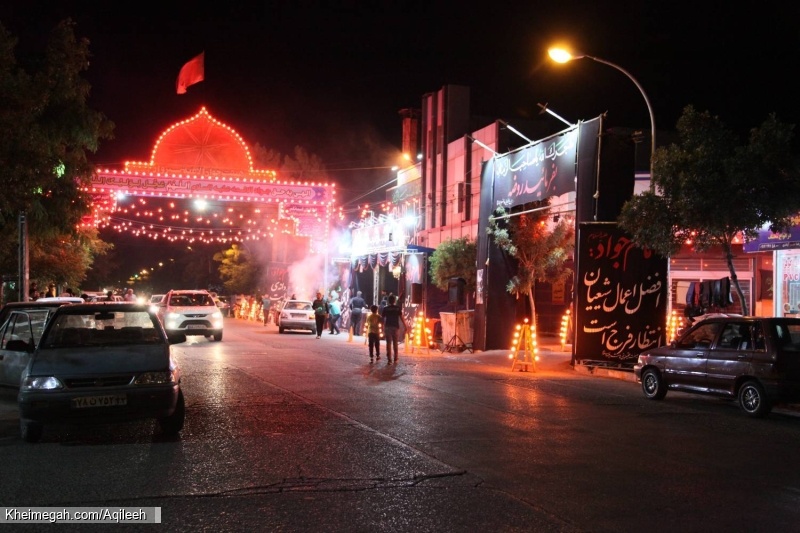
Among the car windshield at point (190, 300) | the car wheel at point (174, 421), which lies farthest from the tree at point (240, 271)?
the car wheel at point (174, 421)

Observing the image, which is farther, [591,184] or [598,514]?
[591,184]

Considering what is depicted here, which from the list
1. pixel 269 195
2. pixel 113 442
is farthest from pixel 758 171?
pixel 269 195

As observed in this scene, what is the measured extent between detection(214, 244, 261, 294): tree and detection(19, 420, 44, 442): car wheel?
168 feet

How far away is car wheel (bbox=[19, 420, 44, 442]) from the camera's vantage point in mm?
8508

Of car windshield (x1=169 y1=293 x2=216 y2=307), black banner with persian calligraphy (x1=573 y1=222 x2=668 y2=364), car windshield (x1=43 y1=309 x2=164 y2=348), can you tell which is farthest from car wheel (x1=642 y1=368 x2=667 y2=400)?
car windshield (x1=169 y1=293 x2=216 y2=307)

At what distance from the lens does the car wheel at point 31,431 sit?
27.9ft

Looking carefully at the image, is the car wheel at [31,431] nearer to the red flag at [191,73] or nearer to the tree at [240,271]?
the red flag at [191,73]

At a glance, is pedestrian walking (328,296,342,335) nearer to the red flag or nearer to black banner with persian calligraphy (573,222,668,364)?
the red flag

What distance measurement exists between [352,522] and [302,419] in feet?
14.8

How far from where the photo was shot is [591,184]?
1881cm

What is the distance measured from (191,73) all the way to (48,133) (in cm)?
2612

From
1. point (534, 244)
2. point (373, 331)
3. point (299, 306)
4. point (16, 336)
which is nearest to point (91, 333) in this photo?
point (16, 336)

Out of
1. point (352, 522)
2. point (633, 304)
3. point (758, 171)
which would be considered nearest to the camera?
point (352, 522)

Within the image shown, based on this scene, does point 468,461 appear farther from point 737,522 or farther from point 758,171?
point 758,171
